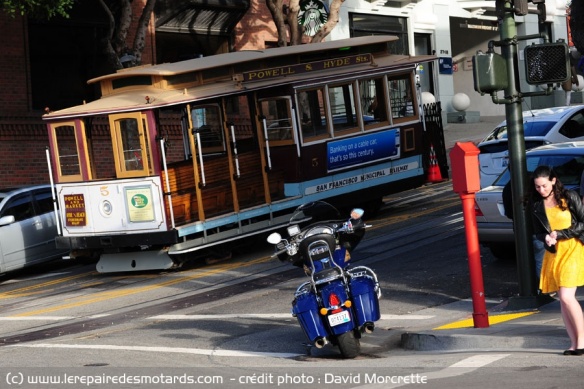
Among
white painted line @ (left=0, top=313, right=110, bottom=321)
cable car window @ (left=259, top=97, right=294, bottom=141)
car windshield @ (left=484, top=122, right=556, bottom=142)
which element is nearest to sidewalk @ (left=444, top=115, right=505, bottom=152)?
car windshield @ (left=484, top=122, right=556, bottom=142)

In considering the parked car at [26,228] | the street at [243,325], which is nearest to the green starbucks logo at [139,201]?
the street at [243,325]

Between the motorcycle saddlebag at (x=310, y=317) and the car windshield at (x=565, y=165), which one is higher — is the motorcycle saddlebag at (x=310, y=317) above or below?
below

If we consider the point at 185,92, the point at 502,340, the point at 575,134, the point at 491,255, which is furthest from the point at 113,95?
the point at 502,340

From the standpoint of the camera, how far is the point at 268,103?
20094 mm

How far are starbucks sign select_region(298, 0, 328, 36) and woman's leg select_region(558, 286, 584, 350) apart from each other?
2524 centimetres

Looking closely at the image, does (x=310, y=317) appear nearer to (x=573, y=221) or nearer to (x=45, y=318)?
(x=573, y=221)

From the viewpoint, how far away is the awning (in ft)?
100

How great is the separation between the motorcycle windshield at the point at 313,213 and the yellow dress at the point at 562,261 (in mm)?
2705

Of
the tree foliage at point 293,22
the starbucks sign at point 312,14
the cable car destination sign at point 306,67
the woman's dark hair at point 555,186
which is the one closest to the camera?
the woman's dark hair at point 555,186

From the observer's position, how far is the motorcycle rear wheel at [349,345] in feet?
34.9

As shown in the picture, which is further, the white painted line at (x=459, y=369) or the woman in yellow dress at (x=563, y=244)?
the woman in yellow dress at (x=563, y=244)

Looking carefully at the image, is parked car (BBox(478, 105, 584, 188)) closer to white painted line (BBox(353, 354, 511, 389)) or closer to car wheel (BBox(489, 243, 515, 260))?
car wheel (BBox(489, 243, 515, 260))

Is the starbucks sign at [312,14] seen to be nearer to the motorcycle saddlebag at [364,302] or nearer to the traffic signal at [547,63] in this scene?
the traffic signal at [547,63]

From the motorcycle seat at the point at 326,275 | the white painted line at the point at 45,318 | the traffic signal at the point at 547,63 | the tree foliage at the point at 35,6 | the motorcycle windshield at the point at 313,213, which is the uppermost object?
the tree foliage at the point at 35,6
